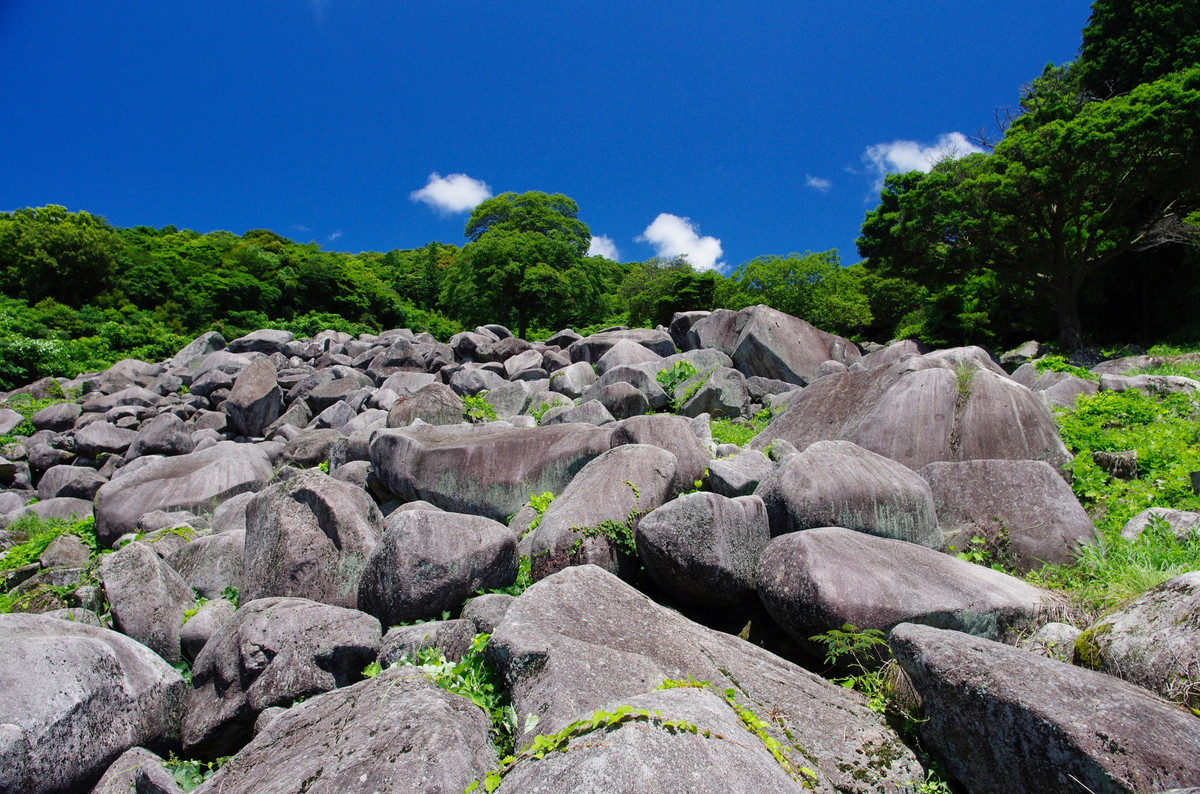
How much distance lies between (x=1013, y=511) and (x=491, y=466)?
5.79 meters

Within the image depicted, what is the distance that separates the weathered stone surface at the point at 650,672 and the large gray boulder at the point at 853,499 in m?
1.48

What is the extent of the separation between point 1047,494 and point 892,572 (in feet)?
7.20

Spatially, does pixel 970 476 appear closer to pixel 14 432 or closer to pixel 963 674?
pixel 963 674

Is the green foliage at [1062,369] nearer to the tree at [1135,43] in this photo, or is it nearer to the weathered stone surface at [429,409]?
the weathered stone surface at [429,409]

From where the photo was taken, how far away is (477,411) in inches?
485

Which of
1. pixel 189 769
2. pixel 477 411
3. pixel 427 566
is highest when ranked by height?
pixel 477 411

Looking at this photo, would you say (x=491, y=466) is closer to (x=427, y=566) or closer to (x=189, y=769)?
(x=427, y=566)

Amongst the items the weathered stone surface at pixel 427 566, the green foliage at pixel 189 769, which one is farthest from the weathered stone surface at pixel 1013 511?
the green foliage at pixel 189 769

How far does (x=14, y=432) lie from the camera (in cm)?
1888

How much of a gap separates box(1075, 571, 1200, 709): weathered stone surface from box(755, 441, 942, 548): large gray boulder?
1720 millimetres

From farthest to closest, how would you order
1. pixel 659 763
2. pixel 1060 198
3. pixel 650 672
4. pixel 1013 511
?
pixel 1060 198 < pixel 1013 511 < pixel 650 672 < pixel 659 763

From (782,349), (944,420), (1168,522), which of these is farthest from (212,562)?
(782,349)

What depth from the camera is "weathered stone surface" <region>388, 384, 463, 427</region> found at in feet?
38.2

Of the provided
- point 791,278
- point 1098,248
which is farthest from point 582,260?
point 1098,248
